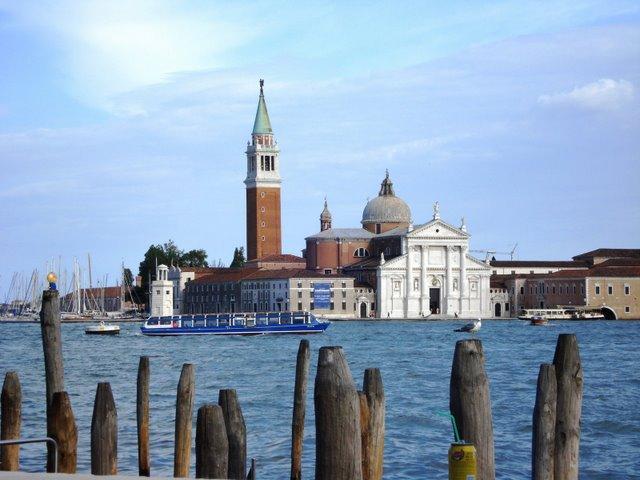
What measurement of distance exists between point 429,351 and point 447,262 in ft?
159

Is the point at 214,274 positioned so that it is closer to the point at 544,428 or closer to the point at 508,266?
the point at 508,266

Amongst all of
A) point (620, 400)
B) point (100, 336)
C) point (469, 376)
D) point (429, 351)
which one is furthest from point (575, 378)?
point (100, 336)

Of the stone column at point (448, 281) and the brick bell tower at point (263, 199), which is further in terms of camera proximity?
the brick bell tower at point (263, 199)

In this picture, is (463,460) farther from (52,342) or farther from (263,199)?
(263,199)

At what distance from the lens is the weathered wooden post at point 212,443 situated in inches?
311

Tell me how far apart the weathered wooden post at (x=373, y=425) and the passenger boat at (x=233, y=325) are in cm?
5158

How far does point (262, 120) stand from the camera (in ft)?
322

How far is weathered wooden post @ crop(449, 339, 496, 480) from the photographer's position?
674 cm

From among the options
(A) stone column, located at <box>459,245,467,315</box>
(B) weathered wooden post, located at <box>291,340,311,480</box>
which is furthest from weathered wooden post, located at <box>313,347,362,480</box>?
(A) stone column, located at <box>459,245,467,315</box>

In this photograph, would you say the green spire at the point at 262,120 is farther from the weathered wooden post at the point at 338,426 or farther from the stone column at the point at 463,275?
the weathered wooden post at the point at 338,426

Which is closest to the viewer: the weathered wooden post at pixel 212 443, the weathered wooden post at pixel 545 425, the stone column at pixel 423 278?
the weathered wooden post at pixel 545 425

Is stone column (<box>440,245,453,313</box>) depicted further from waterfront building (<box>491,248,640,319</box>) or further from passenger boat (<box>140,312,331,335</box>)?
passenger boat (<box>140,312,331,335</box>)

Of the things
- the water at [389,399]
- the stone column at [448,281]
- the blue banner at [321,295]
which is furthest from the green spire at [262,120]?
the water at [389,399]

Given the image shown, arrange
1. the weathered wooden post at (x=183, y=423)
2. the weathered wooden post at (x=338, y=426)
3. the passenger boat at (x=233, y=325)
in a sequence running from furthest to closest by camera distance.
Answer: the passenger boat at (x=233, y=325)
the weathered wooden post at (x=183, y=423)
the weathered wooden post at (x=338, y=426)
